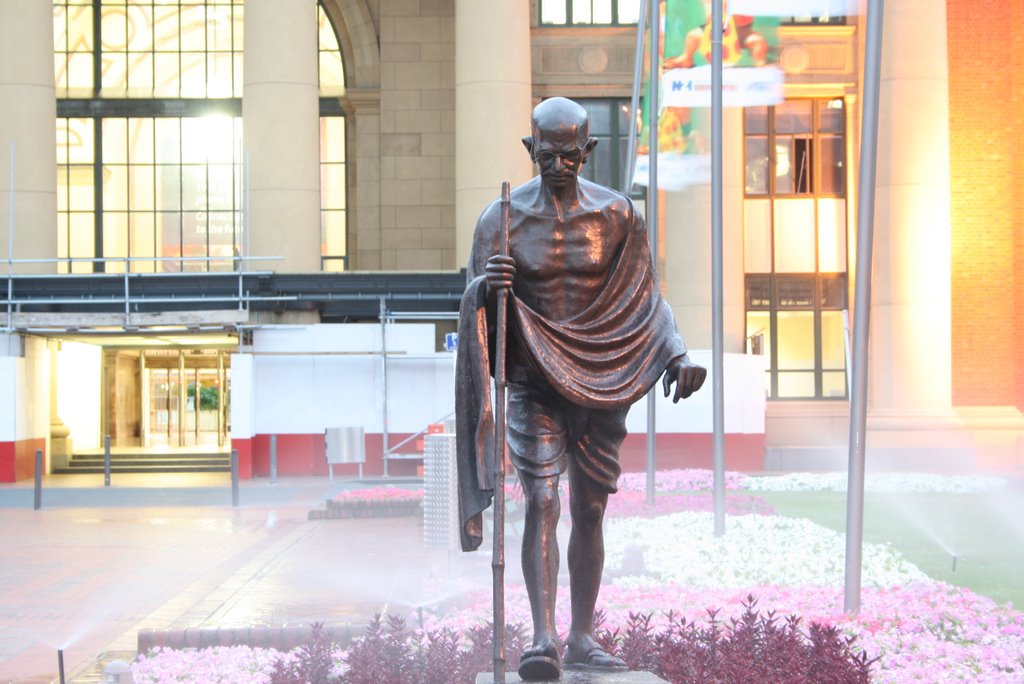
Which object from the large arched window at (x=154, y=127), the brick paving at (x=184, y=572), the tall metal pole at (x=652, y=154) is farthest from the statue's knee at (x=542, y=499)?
the large arched window at (x=154, y=127)

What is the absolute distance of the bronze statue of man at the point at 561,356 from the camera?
5465mm

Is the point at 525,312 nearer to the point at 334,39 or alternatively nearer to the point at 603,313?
the point at 603,313

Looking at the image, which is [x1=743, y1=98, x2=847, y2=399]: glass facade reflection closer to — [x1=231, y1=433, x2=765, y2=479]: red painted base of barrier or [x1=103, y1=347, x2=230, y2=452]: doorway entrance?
[x1=231, y1=433, x2=765, y2=479]: red painted base of barrier

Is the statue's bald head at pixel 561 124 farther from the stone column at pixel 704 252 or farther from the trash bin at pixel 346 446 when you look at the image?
the stone column at pixel 704 252

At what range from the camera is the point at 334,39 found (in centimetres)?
3956

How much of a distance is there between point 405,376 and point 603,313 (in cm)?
2288

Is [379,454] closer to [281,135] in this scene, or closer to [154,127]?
[281,135]

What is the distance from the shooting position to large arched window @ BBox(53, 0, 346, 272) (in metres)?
38.9

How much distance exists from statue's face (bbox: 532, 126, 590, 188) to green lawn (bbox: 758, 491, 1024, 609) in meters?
6.99

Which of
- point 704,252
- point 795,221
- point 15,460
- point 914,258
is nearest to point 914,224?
point 914,258

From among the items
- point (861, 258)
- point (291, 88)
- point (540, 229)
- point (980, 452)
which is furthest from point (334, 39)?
point (540, 229)

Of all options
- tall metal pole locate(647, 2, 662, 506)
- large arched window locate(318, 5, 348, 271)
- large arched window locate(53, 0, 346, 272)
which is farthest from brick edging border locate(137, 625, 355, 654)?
large arched window locate(318, 5, 348, 271)

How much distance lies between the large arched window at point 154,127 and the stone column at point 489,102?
34.1 feet

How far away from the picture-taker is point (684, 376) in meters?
5.48
